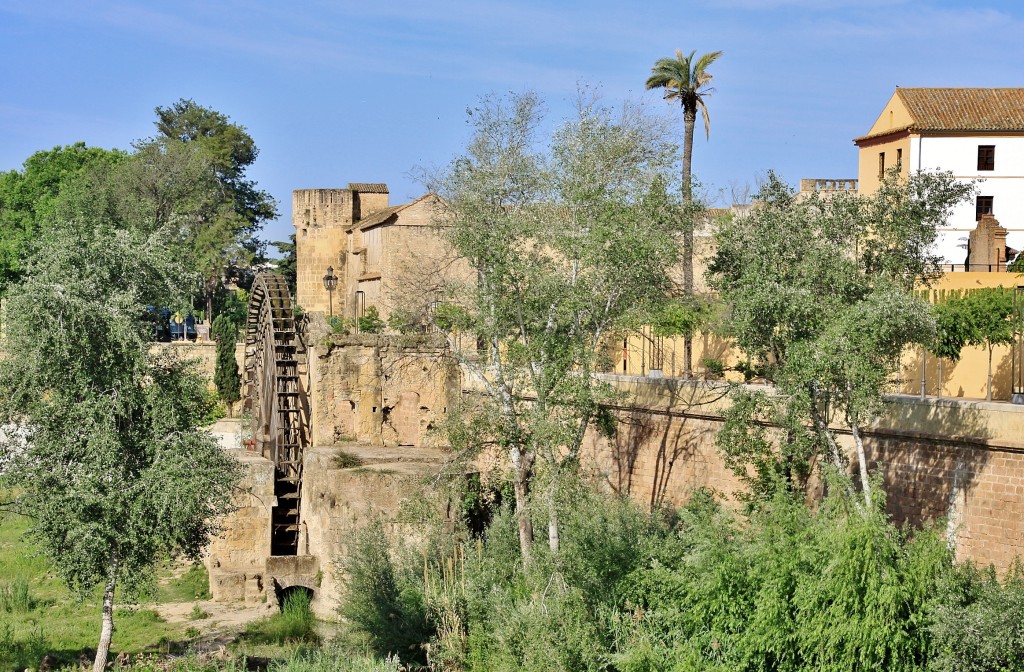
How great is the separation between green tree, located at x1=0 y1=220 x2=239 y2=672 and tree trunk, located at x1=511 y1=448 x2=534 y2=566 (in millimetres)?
4089

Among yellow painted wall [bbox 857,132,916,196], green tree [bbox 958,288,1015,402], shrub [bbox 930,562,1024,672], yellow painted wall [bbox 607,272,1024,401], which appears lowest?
shrub [bbox 930,562,1024,672]

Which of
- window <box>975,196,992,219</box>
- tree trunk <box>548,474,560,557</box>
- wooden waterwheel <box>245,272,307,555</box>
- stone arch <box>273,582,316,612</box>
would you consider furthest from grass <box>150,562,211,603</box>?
window <box>975,196,992,219</box>

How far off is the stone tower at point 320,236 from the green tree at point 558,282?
28709 millimetres

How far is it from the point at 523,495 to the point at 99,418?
18.9 ft

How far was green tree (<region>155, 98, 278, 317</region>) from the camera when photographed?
51.6 meters

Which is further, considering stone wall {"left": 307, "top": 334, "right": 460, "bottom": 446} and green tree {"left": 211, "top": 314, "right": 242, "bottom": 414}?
green tree {"left": 211, "top": 314, "right": 242, "bottom": 414}

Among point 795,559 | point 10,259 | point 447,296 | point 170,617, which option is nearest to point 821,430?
point 795,559

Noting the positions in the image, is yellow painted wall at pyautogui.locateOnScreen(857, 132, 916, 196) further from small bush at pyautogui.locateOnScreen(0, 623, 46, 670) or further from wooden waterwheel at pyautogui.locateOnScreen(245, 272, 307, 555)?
small bush at pyautogui.locateOnScreen(0, 623, 46, 670)

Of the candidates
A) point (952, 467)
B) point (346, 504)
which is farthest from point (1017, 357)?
point (346, 504)

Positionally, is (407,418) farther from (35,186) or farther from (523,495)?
(35,186)

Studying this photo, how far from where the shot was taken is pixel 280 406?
27.0 meters

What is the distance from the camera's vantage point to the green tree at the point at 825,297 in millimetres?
13398

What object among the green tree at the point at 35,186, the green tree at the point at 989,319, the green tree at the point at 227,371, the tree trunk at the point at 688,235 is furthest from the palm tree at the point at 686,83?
the green tree at the point at 35,186

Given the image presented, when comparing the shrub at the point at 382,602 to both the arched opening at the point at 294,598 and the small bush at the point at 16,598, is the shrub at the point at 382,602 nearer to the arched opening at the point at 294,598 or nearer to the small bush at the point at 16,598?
the arched opening at the point at 294,598
